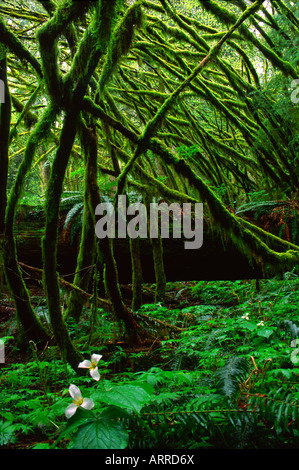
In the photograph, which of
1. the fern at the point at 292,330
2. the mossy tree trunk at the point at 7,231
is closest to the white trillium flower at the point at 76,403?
the fern at the point at 292,330

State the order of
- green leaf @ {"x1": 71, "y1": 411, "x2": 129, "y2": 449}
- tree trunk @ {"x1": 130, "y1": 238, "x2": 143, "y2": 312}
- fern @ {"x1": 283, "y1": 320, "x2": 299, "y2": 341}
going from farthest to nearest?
tree trunk @ {"x1": 130, "y1": 238, "x2": 143, "y2": 312}, fern @ {"x1": 283, "y1": 320, "x2": 299, "y2": 341}, green leaf @ {"x1": 71, "y1": 411, "x2": 129, "y2": 449}

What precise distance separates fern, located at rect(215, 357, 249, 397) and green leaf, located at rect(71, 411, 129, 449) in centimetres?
62

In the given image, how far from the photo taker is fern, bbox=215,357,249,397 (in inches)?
58.4

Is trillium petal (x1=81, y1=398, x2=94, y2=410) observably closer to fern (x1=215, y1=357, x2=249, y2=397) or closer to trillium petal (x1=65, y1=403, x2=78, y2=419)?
trillium petal (x1=65, y1=403, x2=78, y2=419)

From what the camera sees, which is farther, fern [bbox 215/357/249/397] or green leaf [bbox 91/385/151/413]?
fern [bbox 215/357/249/397]

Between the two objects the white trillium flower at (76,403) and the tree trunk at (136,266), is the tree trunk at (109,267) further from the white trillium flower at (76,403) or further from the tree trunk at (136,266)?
the white trillium flower at (76,403)

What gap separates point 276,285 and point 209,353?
1962mm

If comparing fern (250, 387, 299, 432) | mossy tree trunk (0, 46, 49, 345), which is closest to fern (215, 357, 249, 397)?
fern (250, 387, 299, 432)

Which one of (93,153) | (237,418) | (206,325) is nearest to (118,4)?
(93,153)

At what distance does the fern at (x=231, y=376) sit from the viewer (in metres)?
1.48

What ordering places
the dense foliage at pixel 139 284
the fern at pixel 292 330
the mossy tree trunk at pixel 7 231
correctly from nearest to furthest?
the dense foliage at pixel 139 284, the fern at pixel 292 330, the mossy tree trunk at pixel 7 231

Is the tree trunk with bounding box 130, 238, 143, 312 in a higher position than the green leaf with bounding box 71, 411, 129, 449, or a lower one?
higher

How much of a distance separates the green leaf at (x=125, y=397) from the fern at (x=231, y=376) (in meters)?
0.48

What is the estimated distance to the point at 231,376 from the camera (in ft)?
5.15
